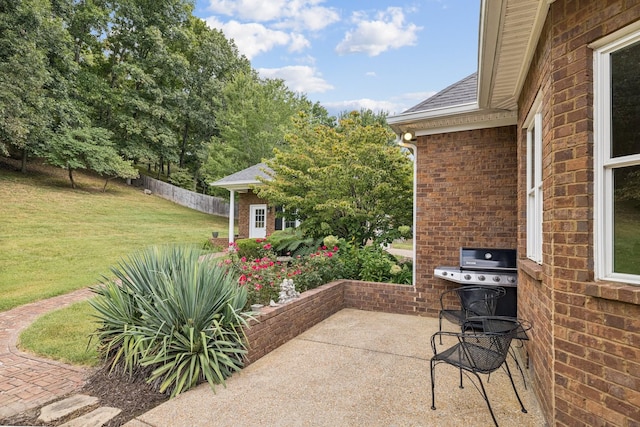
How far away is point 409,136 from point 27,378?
19.9 feet

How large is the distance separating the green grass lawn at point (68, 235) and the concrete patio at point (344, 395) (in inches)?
85.5

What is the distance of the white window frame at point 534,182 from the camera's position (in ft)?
10.9

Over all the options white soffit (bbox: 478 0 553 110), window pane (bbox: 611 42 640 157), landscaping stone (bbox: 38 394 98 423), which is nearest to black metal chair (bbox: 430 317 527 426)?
window pane (bbox: 611 42 640 157)

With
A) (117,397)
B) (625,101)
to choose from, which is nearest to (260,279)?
(117,397)

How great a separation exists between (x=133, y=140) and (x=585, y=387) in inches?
1138

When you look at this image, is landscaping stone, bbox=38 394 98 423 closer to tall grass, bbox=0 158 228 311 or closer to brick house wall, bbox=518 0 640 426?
tall grass, bbox=0 158 228 311

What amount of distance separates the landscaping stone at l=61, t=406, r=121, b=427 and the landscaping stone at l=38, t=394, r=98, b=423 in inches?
9.0

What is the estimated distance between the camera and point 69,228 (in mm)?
13930

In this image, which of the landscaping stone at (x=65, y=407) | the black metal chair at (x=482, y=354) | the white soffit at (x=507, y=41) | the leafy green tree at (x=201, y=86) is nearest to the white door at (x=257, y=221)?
the white soffit at (x=507, y=41)

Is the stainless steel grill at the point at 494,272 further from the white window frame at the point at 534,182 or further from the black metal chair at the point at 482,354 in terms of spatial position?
the black metal chair at the point at 482,354

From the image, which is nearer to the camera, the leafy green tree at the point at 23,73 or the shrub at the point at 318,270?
the shrub at the point at 318,270

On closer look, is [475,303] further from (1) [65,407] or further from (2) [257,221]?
(2) [257,221]

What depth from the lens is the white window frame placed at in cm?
333

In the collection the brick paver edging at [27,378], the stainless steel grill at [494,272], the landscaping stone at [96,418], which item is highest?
the stainless steel grill at [494,272]
